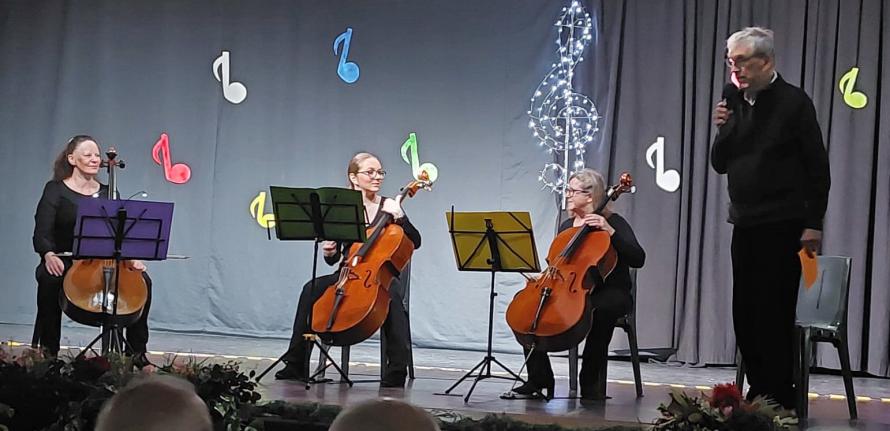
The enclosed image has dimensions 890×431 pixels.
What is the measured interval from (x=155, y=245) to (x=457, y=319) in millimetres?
3249

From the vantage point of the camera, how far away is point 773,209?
3371 mm

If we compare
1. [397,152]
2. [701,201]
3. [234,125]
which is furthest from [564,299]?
[234,125]

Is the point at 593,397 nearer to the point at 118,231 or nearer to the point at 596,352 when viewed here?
the point at 596,352

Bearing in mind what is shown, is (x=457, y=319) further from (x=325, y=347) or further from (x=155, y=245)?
(x=155, y=245)

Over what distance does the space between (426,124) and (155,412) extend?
659cm

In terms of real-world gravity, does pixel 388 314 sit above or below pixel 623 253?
below

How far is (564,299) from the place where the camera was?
4484 mm

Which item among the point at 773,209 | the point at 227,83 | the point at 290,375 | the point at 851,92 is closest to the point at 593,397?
the point at 290,375

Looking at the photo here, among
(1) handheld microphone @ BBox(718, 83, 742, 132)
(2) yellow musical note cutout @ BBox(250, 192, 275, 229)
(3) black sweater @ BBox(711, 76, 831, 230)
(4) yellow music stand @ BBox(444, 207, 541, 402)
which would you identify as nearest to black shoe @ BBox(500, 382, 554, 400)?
(4) yellow music stand @ BBox(444, 207, 541, 402)

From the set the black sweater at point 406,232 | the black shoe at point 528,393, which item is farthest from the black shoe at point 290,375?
the black shoe at point 528,393

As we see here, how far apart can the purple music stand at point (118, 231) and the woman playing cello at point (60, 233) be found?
37cm

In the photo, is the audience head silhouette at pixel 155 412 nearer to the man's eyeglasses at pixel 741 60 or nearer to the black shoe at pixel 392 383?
the man's eyeglasses at pixel 741 60

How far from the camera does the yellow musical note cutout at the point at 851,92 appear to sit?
653 centimetres

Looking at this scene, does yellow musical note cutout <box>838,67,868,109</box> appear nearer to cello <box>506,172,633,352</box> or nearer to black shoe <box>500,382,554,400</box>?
cello <box>506,172,633,352</box>
